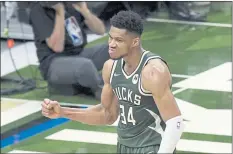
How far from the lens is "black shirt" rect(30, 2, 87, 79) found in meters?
9.54

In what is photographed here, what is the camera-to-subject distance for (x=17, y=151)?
8430mm

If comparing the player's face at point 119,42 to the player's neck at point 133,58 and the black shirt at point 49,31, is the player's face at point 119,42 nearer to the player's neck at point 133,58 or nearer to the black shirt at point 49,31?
the player's neck at point 133,58

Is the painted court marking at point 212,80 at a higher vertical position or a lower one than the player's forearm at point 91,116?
lower

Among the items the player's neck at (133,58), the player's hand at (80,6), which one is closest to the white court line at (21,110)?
the player's hand at (80,6)

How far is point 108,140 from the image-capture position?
8617 mm

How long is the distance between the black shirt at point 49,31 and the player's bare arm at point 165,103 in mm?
4351

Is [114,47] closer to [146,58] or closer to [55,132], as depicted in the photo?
[146,58]

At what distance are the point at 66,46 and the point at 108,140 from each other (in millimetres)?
1767

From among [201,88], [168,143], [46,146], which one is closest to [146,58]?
[168,143]

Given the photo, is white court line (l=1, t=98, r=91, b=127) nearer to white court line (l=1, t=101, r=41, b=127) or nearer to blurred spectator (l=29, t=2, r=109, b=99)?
white court line (l=1, t=101, r=41, b=127)

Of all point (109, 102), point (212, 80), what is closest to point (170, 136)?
point (109, 102)

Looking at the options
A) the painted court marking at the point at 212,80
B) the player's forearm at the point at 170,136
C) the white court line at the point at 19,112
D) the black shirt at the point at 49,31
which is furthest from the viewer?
the painted court marking at the point at 212,80

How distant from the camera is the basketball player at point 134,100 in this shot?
5.28 metres

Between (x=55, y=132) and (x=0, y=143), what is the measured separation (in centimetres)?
67
